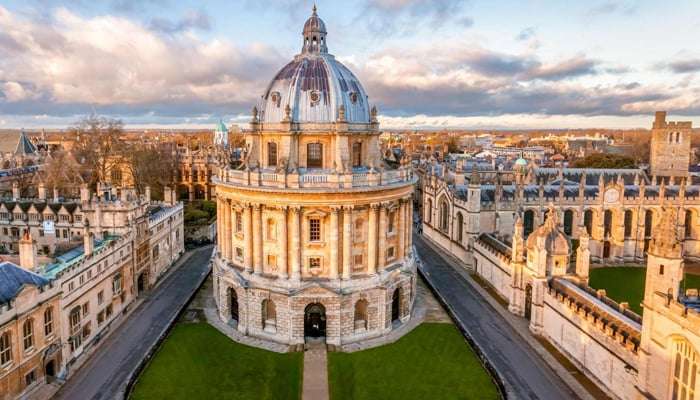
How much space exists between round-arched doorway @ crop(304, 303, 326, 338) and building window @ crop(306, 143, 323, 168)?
10645 mm

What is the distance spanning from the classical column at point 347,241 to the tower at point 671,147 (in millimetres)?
67869

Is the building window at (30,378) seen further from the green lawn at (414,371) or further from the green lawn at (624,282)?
the green lawn at (624,282)

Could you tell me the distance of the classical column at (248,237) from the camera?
38.4m

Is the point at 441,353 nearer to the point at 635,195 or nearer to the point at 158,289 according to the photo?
the point at 158,289

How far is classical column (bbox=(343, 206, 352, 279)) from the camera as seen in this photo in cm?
3681

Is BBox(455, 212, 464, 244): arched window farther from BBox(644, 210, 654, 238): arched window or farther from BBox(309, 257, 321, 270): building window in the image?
BBox(309, 257, 321, 270): building window

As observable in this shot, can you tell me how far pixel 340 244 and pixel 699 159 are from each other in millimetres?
150420

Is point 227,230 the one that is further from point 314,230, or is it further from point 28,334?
point 28,334

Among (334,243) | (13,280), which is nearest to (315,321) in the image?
(334,243)

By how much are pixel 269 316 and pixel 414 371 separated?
11.9m

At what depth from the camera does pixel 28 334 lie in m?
29.7

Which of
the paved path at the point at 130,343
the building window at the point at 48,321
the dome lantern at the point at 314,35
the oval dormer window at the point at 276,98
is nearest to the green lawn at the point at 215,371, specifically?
the paved path at the point at 130,343

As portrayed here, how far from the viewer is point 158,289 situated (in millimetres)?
49125

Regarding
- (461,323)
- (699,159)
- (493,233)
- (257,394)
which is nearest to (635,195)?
(493,233)
